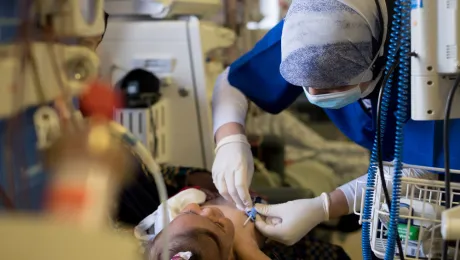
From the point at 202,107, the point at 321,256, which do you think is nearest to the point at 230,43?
the point at 202,107

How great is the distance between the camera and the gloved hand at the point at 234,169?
1.40 m

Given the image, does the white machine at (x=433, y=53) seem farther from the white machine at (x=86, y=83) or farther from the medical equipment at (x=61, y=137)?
the medical equipment at (x=61, y=137)

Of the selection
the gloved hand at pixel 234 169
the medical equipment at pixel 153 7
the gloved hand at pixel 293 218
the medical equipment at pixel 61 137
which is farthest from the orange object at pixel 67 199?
the medical equipment at pixel 153 7

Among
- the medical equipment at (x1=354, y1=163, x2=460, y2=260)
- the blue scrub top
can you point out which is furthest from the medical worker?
the medical equipment at (x1=354, y1=163, x2=460, y2=260)

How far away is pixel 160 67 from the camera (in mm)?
1938

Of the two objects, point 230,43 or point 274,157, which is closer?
point 230,43

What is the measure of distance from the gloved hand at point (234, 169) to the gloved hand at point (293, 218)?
0.07 metres

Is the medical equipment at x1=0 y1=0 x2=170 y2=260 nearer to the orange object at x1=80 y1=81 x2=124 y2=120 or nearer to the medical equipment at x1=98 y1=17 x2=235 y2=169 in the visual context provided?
the orange object at x1=80 y1=81 x2=124 y2=120

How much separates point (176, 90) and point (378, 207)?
1.02 meters

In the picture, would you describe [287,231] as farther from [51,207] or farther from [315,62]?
[51,207]

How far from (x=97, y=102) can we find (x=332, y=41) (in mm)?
514

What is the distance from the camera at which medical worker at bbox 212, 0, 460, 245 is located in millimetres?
1187

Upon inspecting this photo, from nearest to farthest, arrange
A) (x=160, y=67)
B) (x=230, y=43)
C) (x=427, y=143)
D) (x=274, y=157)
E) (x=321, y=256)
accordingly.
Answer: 1. (x=427, y=143)
2. (x=321, y=256)
3. (x=160, y=67)
4. (x=230, y=43)
5. (x=274, y=157)

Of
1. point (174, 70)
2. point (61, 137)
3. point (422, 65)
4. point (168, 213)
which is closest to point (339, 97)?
point (422, 65)
